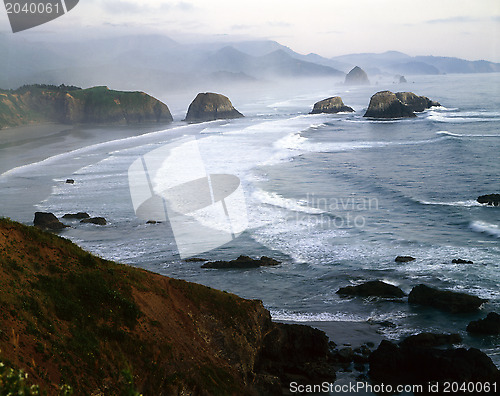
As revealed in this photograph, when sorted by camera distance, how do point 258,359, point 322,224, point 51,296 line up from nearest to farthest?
point 51,296 → point 258,359 → point 322,224

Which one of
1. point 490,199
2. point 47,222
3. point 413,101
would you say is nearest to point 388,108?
point 413,101

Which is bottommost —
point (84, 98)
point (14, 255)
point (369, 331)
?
point (369, 331)

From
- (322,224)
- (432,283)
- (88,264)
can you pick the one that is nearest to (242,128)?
(322,224)

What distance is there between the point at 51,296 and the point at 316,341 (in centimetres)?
1000

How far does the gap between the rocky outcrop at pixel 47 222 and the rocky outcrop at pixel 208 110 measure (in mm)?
93346

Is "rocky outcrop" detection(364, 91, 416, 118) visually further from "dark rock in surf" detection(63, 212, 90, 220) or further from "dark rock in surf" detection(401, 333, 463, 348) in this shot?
"dark rock in surf" detection(401, 333, 463, 348)

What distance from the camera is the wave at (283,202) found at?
42.9 m

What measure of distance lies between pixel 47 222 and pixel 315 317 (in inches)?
895

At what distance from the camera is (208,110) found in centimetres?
13088

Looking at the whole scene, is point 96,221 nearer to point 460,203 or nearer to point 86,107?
point 460,203

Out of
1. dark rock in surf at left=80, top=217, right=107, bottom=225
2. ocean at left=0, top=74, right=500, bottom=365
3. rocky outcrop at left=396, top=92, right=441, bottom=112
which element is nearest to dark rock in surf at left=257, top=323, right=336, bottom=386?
ocean at left=0, top=74, right=500, bottom=365

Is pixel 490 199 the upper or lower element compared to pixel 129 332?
lower

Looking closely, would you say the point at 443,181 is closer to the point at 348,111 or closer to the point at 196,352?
the point at 196,352

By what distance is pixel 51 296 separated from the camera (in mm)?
17188
